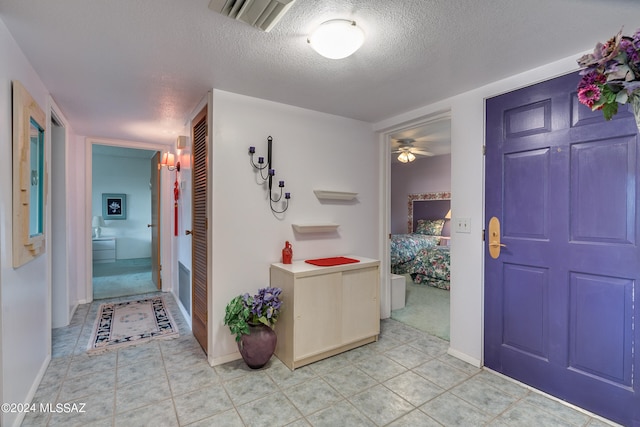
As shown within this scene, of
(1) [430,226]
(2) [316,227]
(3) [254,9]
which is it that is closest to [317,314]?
(2) [316,227]

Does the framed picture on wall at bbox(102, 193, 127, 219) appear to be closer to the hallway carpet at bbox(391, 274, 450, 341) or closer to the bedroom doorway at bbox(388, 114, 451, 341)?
the bedroom doorway at bbox(388, 114, 451, 341)

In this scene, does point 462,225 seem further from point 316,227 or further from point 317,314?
point 317,314

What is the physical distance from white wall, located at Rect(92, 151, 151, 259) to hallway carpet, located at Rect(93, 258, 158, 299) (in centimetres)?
36


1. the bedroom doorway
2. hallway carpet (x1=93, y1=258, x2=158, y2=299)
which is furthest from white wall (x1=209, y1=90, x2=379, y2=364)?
hallway carpet (x1=93, y1=258, x2=158, y2=299)

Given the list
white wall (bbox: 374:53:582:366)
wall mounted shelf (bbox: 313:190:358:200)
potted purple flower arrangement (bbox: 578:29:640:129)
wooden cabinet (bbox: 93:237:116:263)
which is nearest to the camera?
potted purple flower arrangement (bbox: 578:29:640:129)

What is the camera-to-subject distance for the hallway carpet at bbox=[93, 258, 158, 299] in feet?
14.4

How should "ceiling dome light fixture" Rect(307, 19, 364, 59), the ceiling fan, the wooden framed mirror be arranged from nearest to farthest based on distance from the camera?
"ceiling dome light fixture" Rect(307, 19, 364, 59)
the wooden framed mirror
the ceiling fan

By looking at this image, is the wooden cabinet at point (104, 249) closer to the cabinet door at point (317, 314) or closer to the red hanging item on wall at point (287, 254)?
the red hanging item on wall at point (287, 254)

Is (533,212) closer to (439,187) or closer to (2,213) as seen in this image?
(2,213)

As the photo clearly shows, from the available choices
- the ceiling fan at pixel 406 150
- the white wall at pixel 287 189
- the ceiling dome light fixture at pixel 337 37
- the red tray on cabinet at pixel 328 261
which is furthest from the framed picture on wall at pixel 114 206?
the ceiling dome light fixture at pixel 337 37

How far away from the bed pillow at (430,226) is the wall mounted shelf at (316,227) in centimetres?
363

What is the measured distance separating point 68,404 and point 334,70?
8.87 feet

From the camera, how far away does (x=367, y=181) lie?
328 centimetres

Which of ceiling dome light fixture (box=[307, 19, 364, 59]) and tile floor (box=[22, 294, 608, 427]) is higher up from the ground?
ceiling dome light fixture (box=[307, 19, 364, 59])
